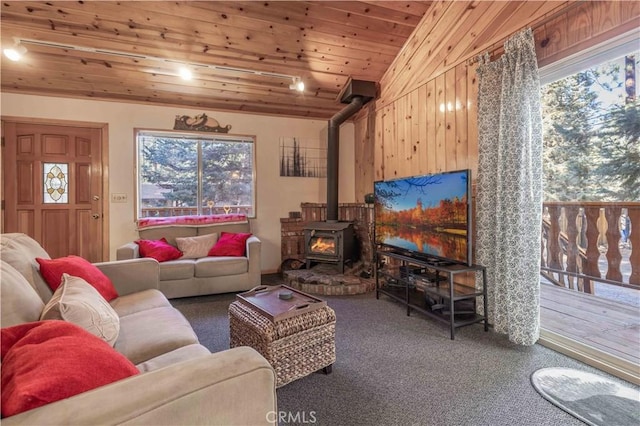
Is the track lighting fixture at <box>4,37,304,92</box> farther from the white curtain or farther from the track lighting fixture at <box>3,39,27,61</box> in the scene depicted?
the white curtain

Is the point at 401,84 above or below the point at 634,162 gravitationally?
above

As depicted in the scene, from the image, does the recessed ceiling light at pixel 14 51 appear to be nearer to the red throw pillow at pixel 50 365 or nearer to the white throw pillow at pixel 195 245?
the white throw pillow at pixel 195 245

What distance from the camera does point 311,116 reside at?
5.05m

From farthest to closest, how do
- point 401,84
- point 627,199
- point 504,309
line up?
point 401,84
point 504,309
point 627,199

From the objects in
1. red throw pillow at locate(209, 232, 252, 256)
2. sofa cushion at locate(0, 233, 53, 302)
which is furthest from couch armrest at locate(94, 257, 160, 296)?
red throw pillow at locate(209, 232, 252, 256)

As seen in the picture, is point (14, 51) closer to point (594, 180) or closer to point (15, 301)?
point (15, 301)

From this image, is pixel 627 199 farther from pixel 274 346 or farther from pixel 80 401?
pixel 80 401

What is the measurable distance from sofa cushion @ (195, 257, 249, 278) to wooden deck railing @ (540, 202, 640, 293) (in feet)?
9.71

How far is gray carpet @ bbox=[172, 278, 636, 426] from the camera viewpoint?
159cm

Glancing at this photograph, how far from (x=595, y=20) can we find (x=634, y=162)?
3.04 feet

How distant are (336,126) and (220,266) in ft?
8.02

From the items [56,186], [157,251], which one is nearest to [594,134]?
[157,251]

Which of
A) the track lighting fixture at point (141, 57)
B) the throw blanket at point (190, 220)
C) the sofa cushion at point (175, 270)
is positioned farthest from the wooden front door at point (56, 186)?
the sofa cushion at point (175, 270)

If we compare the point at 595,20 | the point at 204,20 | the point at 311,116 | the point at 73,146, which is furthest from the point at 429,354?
the point at 73,146
